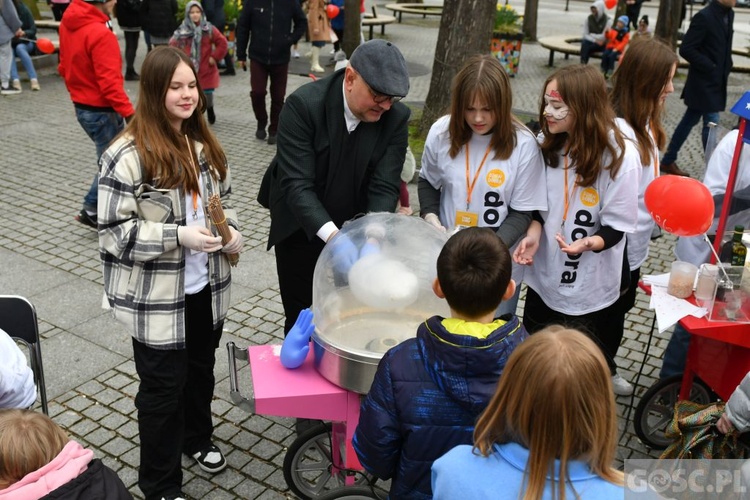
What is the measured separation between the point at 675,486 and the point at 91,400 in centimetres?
304

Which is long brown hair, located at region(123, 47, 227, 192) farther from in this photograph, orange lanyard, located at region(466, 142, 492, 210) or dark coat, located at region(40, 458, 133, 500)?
orange lanyard, located at region(466, 142, 492, 210)

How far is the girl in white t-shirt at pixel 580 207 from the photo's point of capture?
337cm

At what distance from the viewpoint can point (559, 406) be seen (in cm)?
168

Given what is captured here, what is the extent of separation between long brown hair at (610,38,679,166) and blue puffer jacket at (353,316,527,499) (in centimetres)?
195

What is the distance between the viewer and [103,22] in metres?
6.33

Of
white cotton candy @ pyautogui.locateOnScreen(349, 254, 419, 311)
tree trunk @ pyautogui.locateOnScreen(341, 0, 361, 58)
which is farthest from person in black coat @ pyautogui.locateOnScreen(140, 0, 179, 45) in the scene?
white cotton candy @ pyautogui.locateOnScreen(349, 254, 419, 311)

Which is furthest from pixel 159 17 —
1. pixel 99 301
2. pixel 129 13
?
pixel 99 301

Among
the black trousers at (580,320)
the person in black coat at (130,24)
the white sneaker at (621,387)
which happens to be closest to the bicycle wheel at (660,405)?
the black trousers at (580,320)

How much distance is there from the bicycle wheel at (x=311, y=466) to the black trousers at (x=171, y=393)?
0.50 meters

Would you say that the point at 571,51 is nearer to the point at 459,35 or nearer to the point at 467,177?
the point at 459,35

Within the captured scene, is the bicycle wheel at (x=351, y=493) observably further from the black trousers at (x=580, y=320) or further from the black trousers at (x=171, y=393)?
the black trousers at (x=580, y=320)

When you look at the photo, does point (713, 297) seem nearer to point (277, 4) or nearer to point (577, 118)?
point (577, 118)

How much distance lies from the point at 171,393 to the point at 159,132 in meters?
1.08

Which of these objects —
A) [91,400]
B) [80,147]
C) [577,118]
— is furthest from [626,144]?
[80,147]
